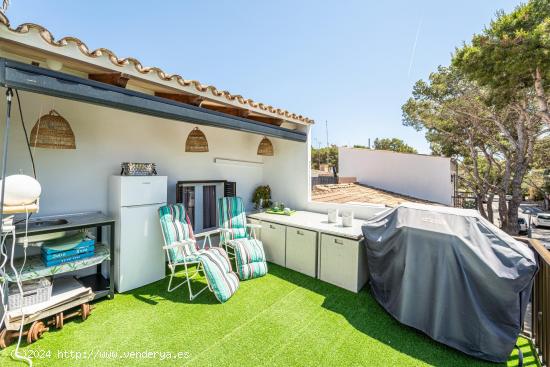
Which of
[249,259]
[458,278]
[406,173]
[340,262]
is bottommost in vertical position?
[249,259]

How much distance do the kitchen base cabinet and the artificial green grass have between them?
0.91ft

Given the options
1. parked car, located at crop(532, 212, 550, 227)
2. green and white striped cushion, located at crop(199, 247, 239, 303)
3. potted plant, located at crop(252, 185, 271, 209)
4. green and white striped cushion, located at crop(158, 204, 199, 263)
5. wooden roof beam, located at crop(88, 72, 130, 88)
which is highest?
wooden roof beam, located at crop(88, 72, 130, 88)

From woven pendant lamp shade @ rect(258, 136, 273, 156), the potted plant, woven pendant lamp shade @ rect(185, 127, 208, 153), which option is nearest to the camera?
woven pendant lamp shade @ rect(185, 127, 208, 153)

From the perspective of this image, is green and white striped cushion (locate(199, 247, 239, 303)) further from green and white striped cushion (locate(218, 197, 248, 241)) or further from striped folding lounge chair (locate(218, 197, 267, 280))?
green and white striped cushion (locate(218, 197, 248, 241))

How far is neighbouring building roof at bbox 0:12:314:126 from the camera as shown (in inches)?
96.0

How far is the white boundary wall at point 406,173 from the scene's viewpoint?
1077 centimetres

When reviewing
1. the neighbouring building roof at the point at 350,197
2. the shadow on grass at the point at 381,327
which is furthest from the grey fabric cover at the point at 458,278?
the neighbouring building roof at the point at 350,197

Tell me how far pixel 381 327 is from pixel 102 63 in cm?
511

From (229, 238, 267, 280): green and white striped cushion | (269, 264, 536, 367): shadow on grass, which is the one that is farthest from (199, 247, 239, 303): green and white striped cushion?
(269, 264, 536, 367): shadow on grass

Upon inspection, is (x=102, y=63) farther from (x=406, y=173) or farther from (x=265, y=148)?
(x=406, y=173)

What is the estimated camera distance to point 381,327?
335cm

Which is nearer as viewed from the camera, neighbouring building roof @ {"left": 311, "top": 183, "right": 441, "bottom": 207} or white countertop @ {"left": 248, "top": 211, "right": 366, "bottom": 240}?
white countertop @ {"left": 248, "top": 211, "right": 366, "bottom": 240}

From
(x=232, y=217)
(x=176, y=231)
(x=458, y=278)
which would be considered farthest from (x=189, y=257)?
(x=458, y=278)

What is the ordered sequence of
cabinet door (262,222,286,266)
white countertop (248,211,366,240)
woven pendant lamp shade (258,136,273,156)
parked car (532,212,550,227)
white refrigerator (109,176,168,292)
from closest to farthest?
white refrigerator (109,176,168,292)
white countertop (248,211,366,240)
cabinet door (262,222,286,266)
woven pendant lamp shade (258,136,273,156)
parked car (532,212,550,227)
